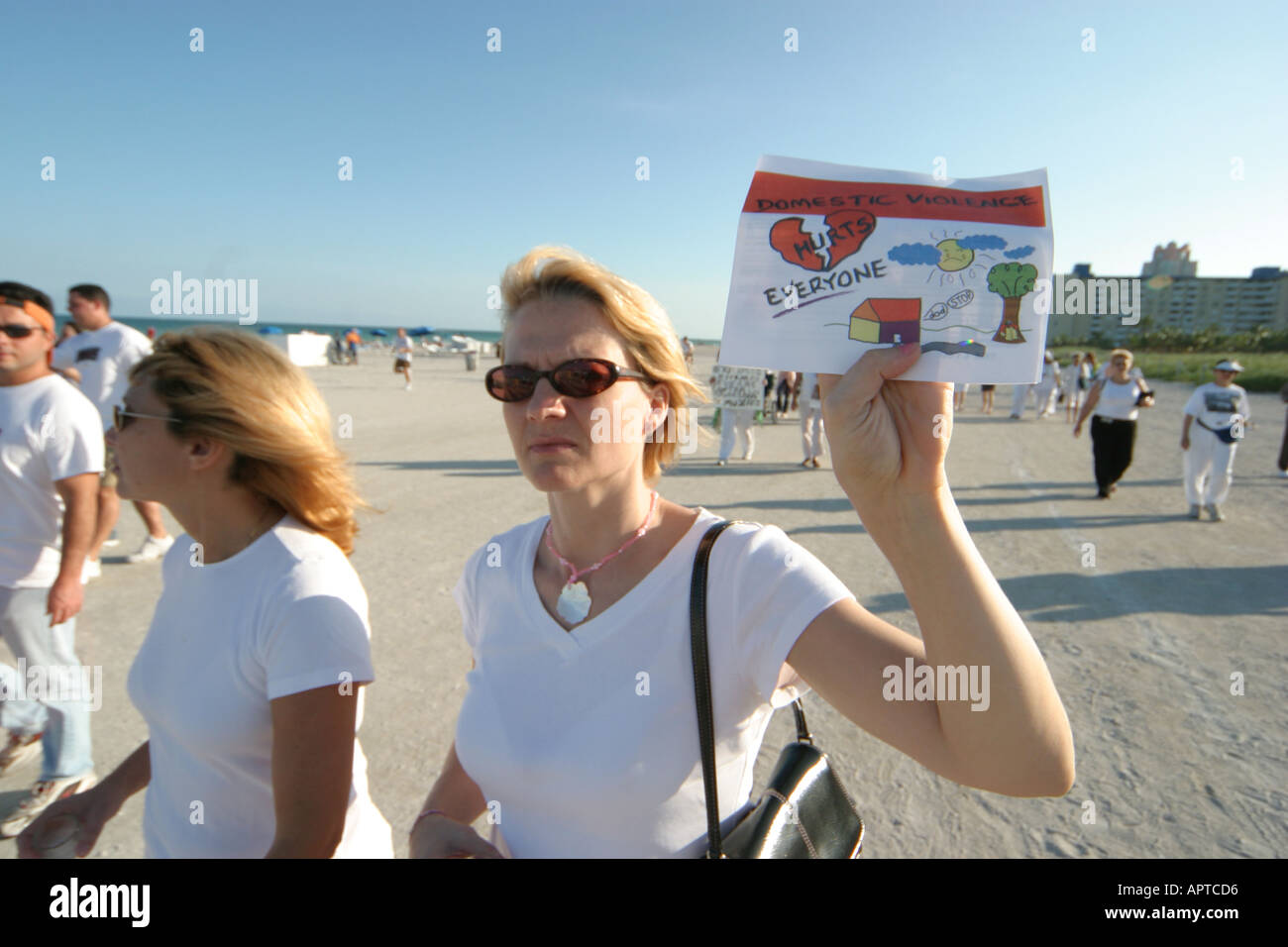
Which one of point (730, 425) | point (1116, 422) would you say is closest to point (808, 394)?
point (730, 425)

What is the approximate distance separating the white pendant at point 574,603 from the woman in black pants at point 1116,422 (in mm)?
11207

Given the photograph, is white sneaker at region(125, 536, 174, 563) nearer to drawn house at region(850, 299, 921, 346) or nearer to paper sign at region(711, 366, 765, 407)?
drawn house at region(850, 299, 921, 346)

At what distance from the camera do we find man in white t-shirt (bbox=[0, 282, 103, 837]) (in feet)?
10.8

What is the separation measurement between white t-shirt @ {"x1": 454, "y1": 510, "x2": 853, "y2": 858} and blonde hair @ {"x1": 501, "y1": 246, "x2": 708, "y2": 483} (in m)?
Result: 0.54

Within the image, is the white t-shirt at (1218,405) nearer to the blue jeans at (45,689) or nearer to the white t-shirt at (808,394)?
the white t-shirt at (808,394)

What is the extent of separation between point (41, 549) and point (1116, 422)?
1237 centimetres

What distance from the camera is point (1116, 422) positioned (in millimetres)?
10516

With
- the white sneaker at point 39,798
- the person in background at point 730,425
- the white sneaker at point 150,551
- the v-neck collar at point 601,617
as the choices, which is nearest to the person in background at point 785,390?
the person in background at point 730,425

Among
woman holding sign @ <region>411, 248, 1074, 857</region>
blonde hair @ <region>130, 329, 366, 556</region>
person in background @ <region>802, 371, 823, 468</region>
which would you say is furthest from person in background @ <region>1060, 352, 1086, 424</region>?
blonde hair @ <region>130, 329, 366, 556</region>

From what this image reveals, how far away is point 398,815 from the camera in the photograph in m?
3.29
